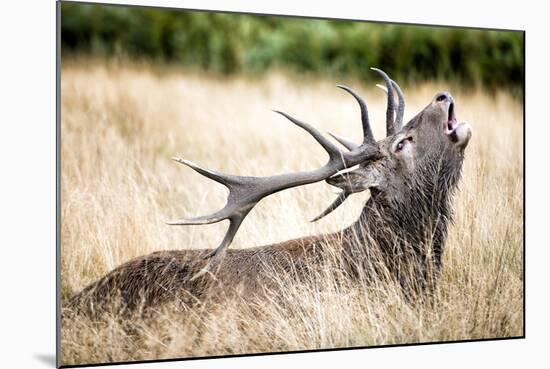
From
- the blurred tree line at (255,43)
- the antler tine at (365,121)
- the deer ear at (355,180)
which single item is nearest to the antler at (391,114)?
the antler tine at (365,121)

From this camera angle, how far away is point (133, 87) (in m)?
8.23

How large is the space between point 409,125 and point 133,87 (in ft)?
13.1

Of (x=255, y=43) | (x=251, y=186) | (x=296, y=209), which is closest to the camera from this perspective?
(x=251, y=186)

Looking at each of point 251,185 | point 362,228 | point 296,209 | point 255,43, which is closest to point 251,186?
point 251,185

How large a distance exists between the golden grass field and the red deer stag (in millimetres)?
136

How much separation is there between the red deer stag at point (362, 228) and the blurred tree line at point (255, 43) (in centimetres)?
261

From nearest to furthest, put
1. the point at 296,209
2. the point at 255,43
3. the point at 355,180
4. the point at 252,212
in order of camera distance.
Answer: the point at 355,180 → the point at 252,212 → the point at 296,209 → the point at 255,43

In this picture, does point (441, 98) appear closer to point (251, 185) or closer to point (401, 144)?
point (401, 144)

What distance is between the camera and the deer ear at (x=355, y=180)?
464cm

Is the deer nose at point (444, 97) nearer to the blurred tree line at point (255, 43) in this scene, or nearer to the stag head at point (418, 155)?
the stag head at point (418, 155)

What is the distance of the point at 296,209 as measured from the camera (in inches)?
235

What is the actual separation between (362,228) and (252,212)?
1.22 m

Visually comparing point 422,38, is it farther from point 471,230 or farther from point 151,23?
point 151,23

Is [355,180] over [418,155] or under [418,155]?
under
